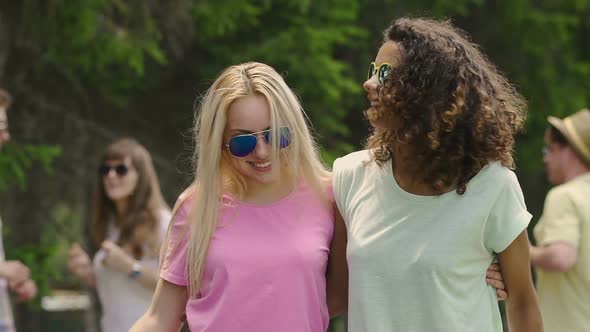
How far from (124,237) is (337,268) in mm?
2382

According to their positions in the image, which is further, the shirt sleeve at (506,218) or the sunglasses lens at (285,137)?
the sunglasses lens at (285,137)

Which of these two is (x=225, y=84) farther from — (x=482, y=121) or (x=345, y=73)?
(x=345, y=73)

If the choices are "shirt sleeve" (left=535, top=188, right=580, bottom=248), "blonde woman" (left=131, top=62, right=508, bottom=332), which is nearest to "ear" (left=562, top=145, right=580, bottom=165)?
"shirt sleeve" (left=535, top=188, right=580, bottom=248)

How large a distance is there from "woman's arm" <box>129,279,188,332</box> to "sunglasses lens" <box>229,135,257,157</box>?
50cm

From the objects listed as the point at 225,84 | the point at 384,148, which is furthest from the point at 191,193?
the point at 384,148

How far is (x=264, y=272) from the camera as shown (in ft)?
10.6

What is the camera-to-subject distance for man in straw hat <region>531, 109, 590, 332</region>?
465 centimetres

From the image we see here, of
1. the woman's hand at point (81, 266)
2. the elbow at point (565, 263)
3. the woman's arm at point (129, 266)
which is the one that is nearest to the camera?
the elbow at point (565, 263)

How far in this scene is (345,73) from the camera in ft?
30.7

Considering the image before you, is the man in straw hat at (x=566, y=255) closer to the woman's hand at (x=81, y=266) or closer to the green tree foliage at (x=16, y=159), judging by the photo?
the woman's hand at (x=81, y=266)

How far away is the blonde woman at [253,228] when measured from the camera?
323cm

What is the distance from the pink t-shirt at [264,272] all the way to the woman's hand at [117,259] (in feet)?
6.45

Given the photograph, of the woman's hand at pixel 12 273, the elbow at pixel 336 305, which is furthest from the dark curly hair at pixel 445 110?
the woman's hand at pixel 12 273

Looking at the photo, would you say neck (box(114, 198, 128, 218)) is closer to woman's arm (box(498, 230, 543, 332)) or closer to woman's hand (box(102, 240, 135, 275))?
woman's hand (box(102, 240, 135, 275))
